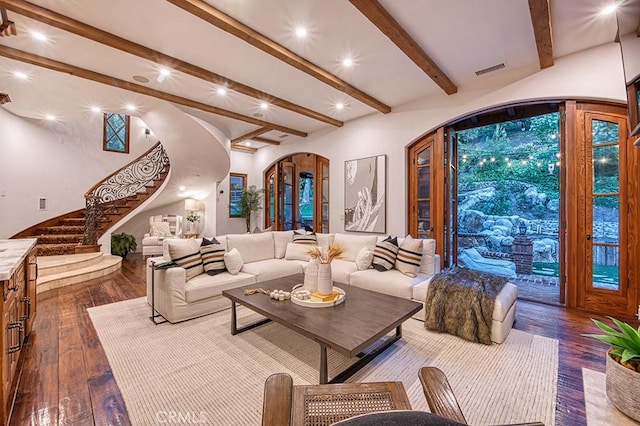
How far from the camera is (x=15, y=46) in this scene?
3.04 m

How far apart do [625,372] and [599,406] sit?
12.0 inches

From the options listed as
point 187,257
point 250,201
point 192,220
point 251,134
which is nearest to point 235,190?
point 250,201

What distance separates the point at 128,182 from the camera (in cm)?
750

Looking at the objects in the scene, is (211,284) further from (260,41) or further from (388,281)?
(260,41)

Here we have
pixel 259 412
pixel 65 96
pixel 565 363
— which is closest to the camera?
pixel 259 412

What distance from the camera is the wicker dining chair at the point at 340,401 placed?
3.07ft

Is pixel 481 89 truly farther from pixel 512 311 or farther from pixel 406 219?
pixel 512 311

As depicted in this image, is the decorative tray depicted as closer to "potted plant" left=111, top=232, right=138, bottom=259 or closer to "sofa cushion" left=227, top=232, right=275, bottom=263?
"sofa cushion" left=227, top=232, right=275, bottom=263

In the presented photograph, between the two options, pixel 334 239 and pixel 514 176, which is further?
pixel 514 176

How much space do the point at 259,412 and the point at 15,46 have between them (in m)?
4.43

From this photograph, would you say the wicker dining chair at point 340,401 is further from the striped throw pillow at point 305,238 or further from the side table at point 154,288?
the striped throw pillow at point 305,238

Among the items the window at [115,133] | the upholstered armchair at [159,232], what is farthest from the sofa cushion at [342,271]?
the window at [115,133]

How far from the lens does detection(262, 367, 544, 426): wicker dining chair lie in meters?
0.94

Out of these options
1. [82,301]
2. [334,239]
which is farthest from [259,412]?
[82,301]
